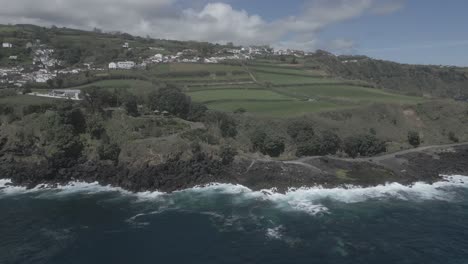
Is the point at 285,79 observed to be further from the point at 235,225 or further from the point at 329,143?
the point at 235,225

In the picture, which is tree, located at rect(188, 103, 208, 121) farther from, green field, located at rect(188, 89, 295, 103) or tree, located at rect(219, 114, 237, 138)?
green field, located at rect(188, 89, 295, 103)

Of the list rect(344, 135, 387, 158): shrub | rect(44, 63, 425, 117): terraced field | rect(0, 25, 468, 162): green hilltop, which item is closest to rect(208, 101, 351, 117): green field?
rect(44, 63, 425, 117): terraced field

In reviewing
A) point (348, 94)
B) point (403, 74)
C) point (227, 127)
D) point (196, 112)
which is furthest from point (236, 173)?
point (403, 74)

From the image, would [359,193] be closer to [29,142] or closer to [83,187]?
[83,187]

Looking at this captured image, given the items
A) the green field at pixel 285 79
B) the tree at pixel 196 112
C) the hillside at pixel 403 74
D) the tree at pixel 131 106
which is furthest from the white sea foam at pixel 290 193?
the hillside at pixel 403 74

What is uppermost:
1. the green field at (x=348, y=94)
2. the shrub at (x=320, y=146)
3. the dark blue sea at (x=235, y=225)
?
the green field at (x=348, y=94)

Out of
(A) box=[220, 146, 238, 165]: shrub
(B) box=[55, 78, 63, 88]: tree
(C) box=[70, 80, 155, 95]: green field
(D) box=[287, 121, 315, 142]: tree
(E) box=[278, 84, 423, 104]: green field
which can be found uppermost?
(E) box=[278, 84, 423, 104]: green field

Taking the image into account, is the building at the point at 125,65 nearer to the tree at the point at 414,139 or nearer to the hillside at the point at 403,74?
the hillside at the point at 403,74
